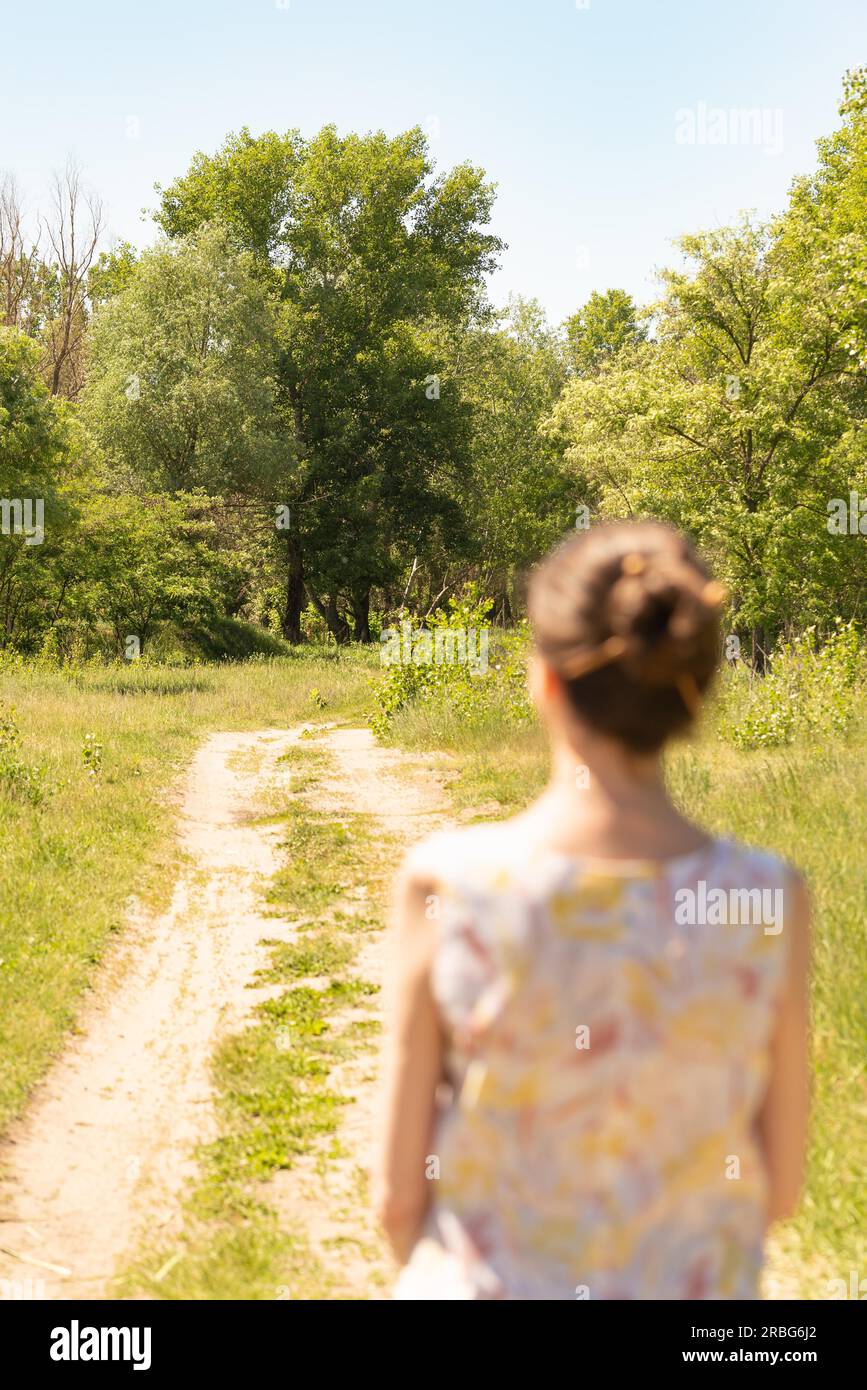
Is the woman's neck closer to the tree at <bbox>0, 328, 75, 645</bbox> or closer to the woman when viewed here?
the woman

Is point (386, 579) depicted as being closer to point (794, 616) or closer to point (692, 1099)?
point (794, 616)

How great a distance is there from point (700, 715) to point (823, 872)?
5.58 meters

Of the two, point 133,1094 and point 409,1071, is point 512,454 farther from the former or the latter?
point 409,1071

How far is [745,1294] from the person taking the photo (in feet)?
6.19

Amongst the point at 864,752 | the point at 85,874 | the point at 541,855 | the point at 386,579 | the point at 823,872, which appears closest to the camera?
the point at 541,855

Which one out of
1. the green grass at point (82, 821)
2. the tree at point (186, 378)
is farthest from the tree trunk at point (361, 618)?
the green grass at point (82, 821)

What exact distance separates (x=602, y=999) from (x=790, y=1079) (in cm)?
39

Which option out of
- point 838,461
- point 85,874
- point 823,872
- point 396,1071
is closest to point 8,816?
point 85,874

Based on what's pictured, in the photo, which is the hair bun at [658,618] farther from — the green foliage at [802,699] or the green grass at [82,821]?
the green foliage at [802,699]

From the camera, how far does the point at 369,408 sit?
143ft

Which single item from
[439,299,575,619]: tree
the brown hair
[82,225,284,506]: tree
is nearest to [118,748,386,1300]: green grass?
the brown hair

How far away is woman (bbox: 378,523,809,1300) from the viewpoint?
5.63 feet

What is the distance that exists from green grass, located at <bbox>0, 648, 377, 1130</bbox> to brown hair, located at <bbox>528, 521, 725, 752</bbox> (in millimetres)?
4963

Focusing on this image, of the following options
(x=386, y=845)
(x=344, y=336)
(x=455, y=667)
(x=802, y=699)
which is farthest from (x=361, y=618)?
(x=386, y=845)
